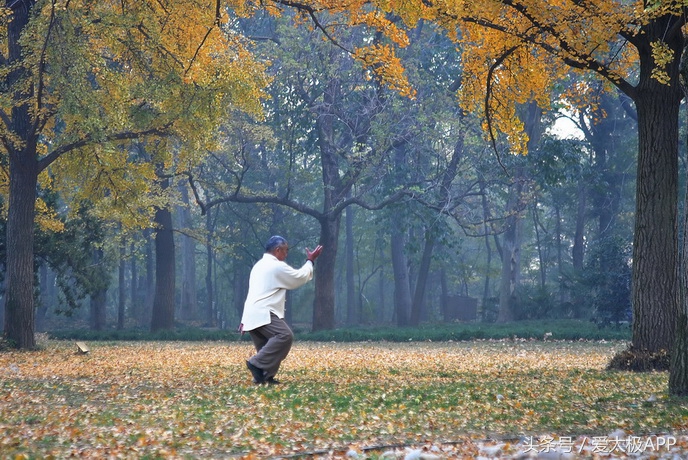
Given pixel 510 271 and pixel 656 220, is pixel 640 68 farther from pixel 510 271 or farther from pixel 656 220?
pixel 510 271

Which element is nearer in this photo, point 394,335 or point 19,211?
point 19,211

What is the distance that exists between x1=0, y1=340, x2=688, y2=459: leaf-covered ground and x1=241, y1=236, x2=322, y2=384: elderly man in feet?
1.11

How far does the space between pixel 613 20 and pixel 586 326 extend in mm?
23339

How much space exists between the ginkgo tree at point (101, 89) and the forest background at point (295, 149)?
0.05 m

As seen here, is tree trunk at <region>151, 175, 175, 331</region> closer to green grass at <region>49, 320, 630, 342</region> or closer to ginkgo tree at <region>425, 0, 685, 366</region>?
green grass at <region>49, 320, 630, 342</region>

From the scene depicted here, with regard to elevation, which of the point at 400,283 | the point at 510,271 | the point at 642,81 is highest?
the point at 642,81

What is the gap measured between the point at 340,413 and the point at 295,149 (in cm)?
2621

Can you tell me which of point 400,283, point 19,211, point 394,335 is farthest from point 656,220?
point 400,283

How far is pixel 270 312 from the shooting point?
11414mm

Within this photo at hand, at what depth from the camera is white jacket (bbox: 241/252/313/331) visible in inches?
447

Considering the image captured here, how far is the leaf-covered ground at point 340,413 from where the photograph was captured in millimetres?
6711

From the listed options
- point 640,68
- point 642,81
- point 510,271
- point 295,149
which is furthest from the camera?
point 510,271

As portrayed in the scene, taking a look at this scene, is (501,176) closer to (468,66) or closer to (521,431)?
(468,66)

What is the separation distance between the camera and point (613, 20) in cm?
1173
